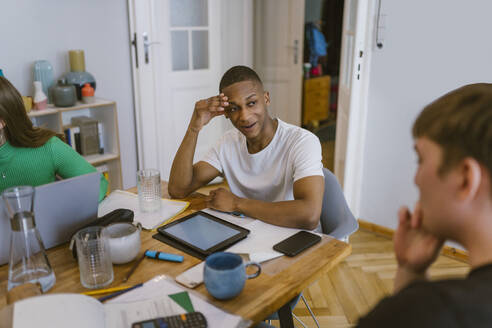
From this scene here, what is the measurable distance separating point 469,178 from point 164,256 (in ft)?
2.66

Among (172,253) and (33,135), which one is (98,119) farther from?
(172,253)

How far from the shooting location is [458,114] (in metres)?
0.65

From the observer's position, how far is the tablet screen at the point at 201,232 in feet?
4.13

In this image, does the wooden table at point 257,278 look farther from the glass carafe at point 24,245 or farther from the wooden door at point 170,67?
the wooden door at point 170,67

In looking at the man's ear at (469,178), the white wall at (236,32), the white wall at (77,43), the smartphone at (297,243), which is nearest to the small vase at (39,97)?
the white wall at (77,43)

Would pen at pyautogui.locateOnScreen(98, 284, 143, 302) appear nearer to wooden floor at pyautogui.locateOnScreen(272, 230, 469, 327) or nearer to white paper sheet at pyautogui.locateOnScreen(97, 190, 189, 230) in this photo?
white paper sheet at pyautogui.locateOnScreen(97, 190, 189, 230)

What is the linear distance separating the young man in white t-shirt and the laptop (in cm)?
44

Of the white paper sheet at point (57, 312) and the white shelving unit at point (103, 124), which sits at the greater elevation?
the white paper sheet at point (57, 312)

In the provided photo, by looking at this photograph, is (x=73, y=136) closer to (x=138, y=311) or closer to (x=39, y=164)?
(x=39, y=164)

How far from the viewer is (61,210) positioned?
122 cm

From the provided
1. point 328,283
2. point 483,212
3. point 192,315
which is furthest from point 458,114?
point 328,283

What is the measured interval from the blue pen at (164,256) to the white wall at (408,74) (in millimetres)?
1563

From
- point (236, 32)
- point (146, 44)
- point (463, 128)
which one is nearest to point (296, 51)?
point (236, 32)

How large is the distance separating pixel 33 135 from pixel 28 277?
2.55 feet
